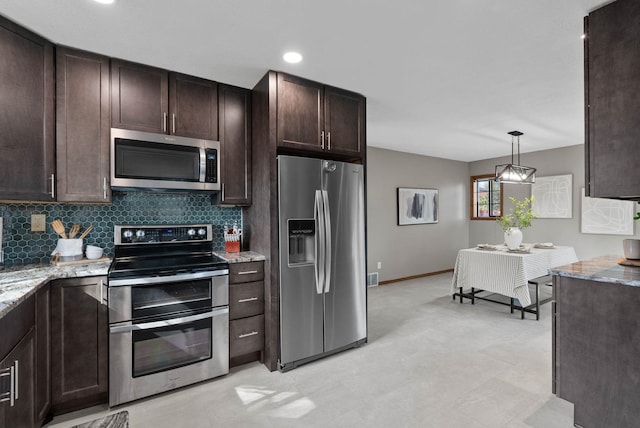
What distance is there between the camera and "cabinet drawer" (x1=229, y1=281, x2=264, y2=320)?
2.56 meters

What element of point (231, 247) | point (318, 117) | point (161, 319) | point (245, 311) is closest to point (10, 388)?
point (161, 319)

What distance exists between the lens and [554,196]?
571 centimetres

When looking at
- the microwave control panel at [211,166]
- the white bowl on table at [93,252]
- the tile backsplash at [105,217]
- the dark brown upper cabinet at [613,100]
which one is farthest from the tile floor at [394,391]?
the microwave control panel at [211,166]

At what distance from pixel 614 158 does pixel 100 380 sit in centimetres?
346

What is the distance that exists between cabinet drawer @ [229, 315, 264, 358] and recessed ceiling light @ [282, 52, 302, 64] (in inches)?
82.1

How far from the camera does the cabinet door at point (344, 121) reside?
9.46 feet

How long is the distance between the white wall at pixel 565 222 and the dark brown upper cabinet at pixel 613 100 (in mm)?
4385

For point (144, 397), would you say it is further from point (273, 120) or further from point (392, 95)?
point (392, 95)

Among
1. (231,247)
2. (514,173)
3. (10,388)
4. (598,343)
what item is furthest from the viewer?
(514,173)

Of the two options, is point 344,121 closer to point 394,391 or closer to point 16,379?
point 394,391

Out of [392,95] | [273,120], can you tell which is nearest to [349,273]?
[273,120]

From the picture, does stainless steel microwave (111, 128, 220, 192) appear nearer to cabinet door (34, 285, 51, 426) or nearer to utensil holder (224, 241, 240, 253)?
utensil holder (224, 241, 240, 253)

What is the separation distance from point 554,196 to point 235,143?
578 centimetres

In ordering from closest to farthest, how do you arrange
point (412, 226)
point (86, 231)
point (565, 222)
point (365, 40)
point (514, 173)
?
point (365, 40)
point (86, 231)
point (514, 173)
point (565, 222)
point (412, 226)
